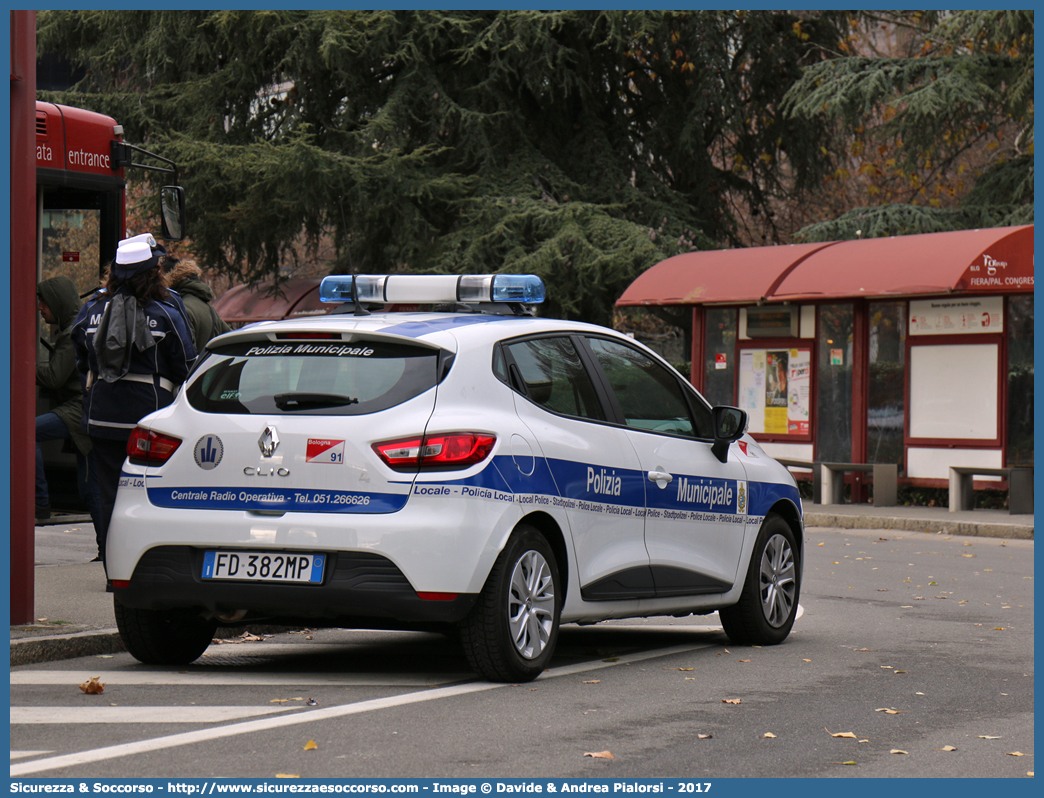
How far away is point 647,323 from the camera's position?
114ft

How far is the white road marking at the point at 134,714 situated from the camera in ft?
18.6

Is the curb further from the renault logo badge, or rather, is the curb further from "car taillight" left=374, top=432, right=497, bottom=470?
the renault logo badge

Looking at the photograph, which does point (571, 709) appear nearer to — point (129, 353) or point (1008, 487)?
point (129, 353)

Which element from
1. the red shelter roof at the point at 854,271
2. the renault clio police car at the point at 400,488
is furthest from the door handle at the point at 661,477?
the red shelter roof at the point at 854,271

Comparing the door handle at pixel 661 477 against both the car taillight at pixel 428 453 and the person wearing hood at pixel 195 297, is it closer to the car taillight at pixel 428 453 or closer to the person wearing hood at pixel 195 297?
the car taillight at pixel 428 453

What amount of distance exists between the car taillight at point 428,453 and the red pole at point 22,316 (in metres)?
2.30

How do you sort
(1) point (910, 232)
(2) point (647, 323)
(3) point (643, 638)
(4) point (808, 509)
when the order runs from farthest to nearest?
(2) point (647, 323) < (1) point (910, 232) < (4) point (808, 509) < (3) point (643, 638)

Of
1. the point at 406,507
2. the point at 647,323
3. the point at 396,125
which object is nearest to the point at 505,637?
the point at 406,507

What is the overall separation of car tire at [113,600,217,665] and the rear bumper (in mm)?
293

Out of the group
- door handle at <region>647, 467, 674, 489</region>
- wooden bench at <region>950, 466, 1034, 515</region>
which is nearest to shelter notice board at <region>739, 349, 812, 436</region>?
wooden bench at <region>950, 466, 1034, 515</region>

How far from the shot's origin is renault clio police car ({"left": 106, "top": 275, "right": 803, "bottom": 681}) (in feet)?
20.6

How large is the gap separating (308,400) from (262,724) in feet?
4.93
